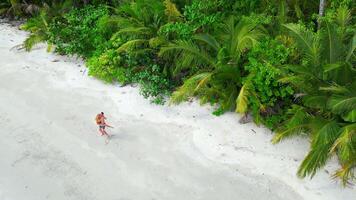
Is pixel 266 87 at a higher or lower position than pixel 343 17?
lower

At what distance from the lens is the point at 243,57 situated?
7.13 m

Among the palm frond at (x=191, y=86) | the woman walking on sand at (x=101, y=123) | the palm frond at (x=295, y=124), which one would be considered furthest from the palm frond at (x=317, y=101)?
the woman walking on sand at (x=101, y=123)

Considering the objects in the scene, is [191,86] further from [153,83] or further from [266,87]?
[266,87]

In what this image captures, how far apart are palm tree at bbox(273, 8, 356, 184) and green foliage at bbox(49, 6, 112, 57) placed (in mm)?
4724

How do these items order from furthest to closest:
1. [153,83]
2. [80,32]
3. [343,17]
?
1. [80,32]
2. [153,83]
3. [343,17]

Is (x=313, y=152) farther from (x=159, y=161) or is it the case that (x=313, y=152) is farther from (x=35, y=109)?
(x=35, y=109)

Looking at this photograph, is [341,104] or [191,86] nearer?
[341,104]

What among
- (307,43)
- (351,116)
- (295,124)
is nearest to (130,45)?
(307,43)

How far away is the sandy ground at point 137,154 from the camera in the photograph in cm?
568

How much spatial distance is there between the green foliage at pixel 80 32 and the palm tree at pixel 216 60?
2.27 m

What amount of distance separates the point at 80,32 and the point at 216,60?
158 inches

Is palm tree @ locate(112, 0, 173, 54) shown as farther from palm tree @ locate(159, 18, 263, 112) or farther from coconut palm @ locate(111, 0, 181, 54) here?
palm tree @ locate(159, 18, 263, 112)

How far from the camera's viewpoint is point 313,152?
5.45 m

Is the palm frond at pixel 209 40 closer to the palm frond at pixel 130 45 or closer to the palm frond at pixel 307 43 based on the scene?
the palm frond at pixel 130 45
